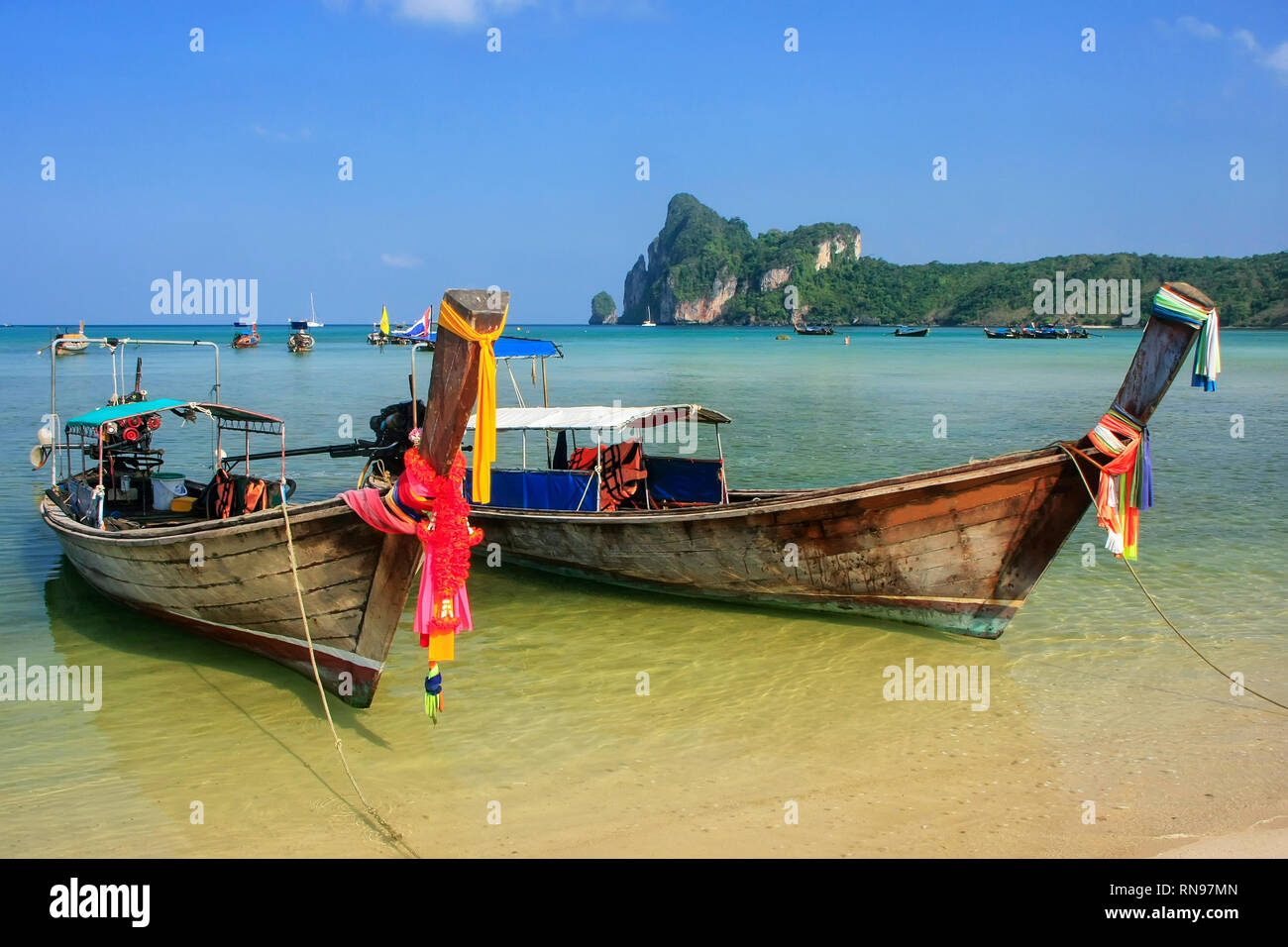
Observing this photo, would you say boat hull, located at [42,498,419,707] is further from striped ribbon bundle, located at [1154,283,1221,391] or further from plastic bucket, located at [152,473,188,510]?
striped ribbon bundle, located at [1154,283,1221,391]

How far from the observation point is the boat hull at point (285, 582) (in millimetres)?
6406

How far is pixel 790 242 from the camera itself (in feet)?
584

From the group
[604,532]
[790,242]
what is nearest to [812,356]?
[604,532]

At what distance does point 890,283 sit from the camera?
167375 millimetres

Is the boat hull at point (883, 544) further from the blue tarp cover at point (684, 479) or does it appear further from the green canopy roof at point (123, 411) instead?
the green canopy roof at point (123, 411)

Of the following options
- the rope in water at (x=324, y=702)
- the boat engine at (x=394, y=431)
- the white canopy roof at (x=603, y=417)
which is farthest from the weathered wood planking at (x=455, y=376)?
the boat engine at (x=394, y=431)

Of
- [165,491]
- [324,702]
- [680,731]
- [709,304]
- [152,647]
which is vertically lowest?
[680,731]

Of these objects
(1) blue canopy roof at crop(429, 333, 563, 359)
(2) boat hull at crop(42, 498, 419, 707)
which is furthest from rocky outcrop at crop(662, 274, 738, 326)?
(2) boat hull at crop(42, 498, 419, 707)

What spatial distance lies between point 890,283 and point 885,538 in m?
168

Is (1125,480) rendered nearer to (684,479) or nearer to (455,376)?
(684,479)

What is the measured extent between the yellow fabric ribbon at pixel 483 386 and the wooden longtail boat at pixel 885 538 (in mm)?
3703

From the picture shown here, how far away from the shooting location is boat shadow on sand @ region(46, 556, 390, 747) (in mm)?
6980

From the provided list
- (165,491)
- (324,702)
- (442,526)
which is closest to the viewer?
(442,526)

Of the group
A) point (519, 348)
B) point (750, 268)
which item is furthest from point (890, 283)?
point (519, 348)
